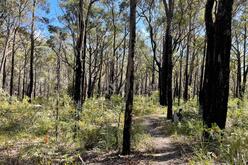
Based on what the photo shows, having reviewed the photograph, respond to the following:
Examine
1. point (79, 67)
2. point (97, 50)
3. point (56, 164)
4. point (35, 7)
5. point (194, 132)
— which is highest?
point (35, 7)

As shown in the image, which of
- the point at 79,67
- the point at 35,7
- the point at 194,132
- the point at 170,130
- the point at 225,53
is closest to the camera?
the point at 225,53

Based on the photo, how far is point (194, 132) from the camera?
370 inches

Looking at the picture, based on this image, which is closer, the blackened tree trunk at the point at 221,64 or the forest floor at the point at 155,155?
the forest floor at the point at 155,155

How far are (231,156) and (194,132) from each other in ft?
13.8

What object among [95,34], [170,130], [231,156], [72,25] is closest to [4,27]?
[72,25]

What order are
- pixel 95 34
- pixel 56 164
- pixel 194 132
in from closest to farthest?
1. pixel 56 164
2. pixel 194 132
3. pixel 95 34

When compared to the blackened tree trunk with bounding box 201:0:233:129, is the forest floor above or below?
below

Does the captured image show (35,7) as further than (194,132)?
Yes

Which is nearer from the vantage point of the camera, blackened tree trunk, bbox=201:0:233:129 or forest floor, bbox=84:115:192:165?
forest floor, bbox=84:115:192:165

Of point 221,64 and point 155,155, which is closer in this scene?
point 221,64

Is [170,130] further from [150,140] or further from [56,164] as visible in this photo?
[56,164]

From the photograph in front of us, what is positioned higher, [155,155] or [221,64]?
[221,64]

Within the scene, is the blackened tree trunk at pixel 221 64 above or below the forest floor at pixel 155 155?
above

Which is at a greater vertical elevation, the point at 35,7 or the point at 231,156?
the point at 35,7
